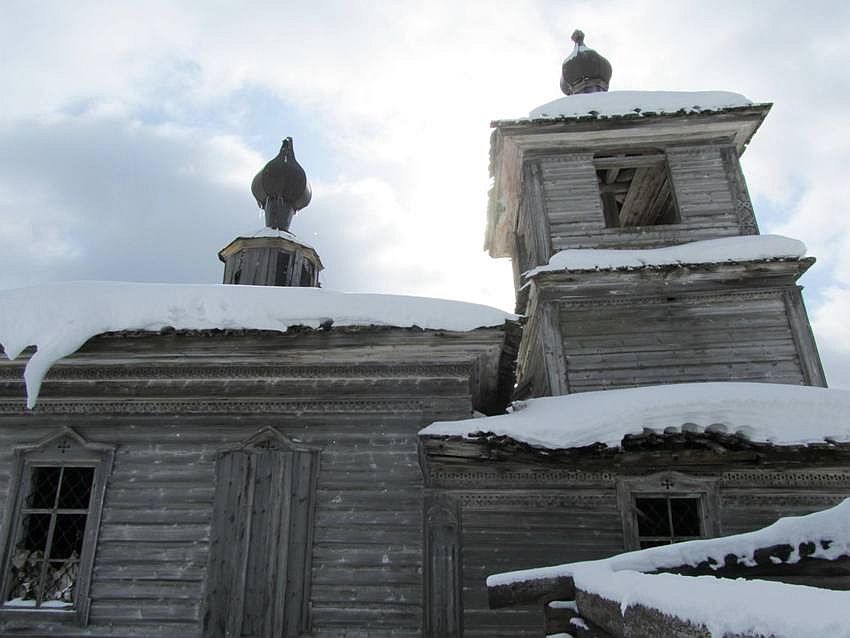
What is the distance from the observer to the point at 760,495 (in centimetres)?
699

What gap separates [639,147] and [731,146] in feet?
5.06

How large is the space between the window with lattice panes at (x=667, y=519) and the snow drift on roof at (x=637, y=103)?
666cm

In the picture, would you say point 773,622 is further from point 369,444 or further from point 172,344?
point 172,344

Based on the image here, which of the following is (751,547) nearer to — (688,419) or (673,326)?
(688,419)

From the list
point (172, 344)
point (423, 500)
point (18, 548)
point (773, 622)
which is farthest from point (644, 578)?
point (18, 548)

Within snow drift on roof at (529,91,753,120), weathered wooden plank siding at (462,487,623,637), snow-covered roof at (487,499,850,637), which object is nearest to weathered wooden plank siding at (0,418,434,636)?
weathered wooden plank siding at (462,487,623,637)

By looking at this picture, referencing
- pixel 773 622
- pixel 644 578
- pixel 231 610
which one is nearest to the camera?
pixel 773 622

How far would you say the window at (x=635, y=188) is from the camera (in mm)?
11406

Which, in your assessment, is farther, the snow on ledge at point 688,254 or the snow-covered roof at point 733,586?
the snow on ledge at point 688,254

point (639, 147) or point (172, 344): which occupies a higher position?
point (639, 147)

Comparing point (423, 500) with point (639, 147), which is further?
point (639, 147)

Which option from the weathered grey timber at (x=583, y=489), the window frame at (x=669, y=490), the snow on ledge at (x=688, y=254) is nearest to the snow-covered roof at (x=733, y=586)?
the weathered grey timber at (x=583, y=489)

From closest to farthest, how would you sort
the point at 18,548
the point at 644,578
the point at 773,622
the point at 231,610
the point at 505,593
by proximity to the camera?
the point at 773,622, the point at 644,578, the point at 505,593, the point at 231,610, the point at 18,548

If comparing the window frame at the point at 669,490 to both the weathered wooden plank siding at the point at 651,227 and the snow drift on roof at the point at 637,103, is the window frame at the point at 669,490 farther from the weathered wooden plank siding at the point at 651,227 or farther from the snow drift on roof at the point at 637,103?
the snow drift on roof at the point at 637,103
